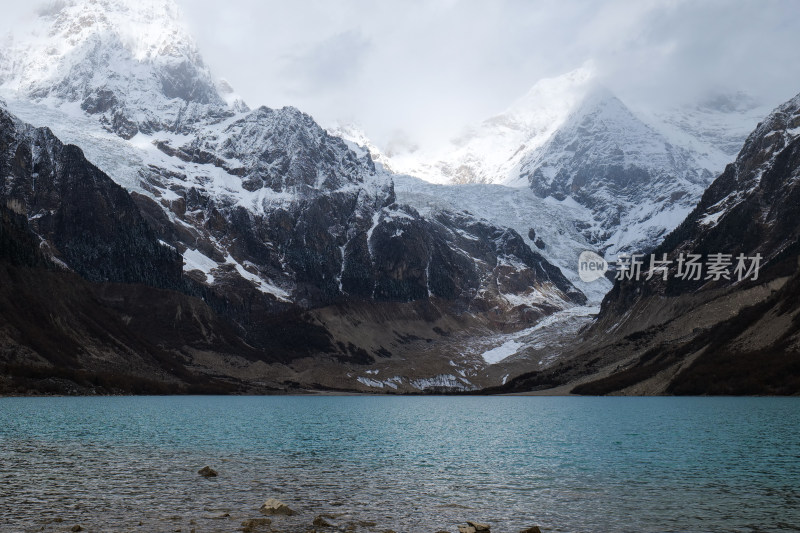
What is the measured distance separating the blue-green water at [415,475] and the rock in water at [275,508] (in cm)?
60

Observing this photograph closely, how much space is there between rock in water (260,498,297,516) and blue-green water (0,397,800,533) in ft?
1.98

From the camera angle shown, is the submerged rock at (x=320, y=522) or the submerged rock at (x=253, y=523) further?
the submerged rock at (x=320, y=522)

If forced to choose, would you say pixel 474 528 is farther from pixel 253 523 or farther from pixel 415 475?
pixel 415 475

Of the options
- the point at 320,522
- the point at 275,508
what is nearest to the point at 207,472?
the point at 275,508

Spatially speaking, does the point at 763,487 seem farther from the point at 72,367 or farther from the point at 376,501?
the point at 72,367

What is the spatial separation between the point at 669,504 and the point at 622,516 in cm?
438

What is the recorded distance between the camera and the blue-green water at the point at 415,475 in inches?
1512

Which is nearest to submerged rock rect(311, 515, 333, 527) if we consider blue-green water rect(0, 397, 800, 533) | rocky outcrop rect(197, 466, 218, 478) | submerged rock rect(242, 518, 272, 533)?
blue-green water rect(0, 397, 800, 533)

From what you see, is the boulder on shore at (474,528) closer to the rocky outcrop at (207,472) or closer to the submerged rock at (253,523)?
the submerged rock at (253,523)

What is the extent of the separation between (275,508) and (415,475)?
15.9m

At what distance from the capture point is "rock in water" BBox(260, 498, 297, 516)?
129 feet

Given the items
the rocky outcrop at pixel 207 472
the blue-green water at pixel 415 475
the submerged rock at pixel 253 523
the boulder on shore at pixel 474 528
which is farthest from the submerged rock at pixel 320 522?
the rocky outcrop at pixel 207 472

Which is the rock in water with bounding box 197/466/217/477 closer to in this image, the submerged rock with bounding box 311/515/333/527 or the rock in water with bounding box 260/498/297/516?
the rock in water with bounding box 260/498/297/516

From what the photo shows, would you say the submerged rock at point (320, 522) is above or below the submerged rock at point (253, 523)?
above
